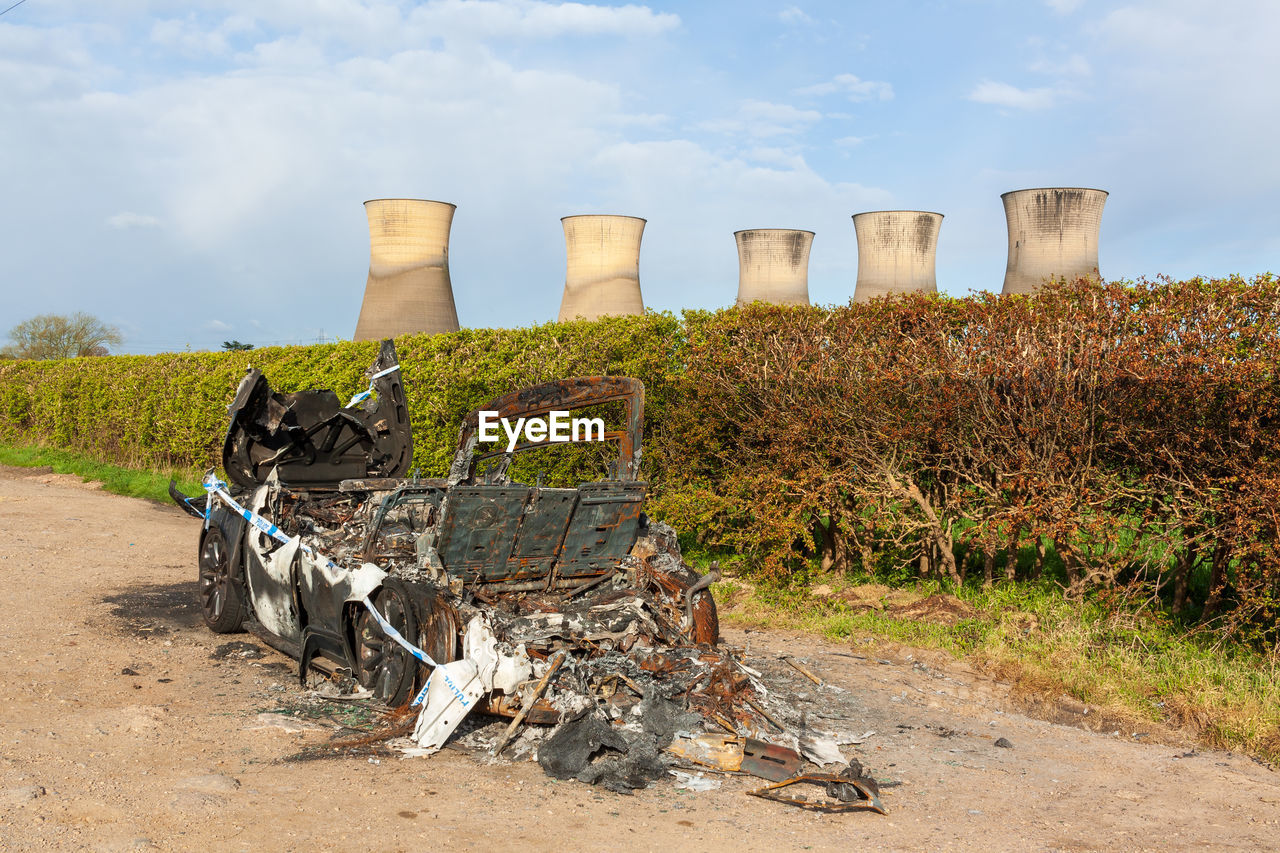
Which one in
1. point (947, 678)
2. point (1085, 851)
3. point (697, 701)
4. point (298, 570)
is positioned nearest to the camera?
point (1085, 851)

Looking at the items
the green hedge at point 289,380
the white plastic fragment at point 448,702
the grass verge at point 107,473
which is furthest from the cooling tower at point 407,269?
the white plastic fragment at point 448,702

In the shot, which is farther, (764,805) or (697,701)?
(697,701)

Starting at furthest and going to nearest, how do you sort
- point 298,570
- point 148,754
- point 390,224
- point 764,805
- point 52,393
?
point 52,393 → point 390,224 → point 298,570 → point 148,754 → point 764,805

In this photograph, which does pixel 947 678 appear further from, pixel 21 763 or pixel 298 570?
pixel 21 763

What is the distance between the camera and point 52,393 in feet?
80.0

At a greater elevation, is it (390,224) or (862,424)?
(390,224)

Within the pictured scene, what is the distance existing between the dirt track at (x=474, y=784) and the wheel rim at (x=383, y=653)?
0.40 m

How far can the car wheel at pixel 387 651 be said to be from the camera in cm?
587

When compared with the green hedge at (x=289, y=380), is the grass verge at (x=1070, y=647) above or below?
below

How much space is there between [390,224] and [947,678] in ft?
59.9

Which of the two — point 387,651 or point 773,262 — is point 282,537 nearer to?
point 387,651

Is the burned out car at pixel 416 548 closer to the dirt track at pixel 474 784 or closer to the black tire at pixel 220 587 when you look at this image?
the black tire at pixel 220 587

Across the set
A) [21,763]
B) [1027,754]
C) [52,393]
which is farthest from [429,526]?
[52,393]

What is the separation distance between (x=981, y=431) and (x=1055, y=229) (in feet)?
43.1
